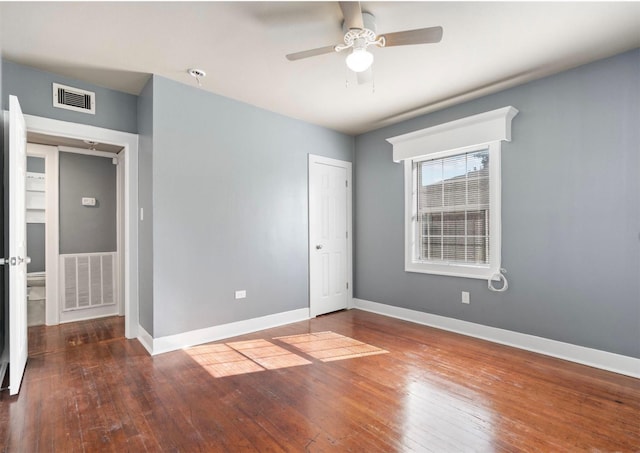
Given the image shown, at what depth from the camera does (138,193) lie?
11.5 ft

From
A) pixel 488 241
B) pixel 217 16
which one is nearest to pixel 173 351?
pixel 217 16

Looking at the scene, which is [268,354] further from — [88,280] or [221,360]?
[88,280]

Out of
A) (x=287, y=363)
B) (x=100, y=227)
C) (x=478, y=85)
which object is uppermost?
(x=478, y=85)

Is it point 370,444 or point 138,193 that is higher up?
point 138,193

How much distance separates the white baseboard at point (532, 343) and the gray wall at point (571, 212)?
60mm

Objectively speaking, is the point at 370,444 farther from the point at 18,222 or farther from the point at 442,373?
the point at 18,222

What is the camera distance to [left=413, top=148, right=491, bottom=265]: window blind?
358 cm

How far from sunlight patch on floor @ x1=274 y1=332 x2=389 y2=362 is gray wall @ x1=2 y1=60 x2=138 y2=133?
9.64 ft

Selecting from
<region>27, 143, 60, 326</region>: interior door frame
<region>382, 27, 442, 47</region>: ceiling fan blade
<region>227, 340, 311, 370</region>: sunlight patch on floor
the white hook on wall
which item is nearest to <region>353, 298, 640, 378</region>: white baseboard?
the white hook on wall

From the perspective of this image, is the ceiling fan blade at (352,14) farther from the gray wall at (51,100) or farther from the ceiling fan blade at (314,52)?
the gray wall at (51,100)

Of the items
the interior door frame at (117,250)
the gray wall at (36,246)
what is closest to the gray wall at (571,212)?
the interior door frame at (117,250)

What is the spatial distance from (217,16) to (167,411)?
8.84 ft

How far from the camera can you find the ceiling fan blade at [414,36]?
1983 mm

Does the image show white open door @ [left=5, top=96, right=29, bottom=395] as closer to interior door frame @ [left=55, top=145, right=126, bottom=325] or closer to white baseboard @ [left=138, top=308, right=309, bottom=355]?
white baseboard @ [left=138, top=308, right=309, bottom=355]
